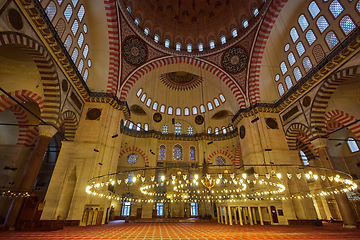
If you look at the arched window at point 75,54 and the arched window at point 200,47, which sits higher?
the arched window at point 200,47

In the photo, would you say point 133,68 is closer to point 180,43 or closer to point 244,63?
point 180,43

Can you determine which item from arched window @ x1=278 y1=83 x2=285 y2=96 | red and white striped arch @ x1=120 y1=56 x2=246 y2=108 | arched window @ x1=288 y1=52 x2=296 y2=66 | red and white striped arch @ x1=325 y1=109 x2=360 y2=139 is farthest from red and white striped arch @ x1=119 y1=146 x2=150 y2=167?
red and white striped arch @ x1=325 y1=109 x2=360 y2=139

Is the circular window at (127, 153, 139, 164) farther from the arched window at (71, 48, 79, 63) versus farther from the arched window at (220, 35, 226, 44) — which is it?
the arched window at (220, 35, 226, 44)

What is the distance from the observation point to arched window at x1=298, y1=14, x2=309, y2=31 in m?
10.7

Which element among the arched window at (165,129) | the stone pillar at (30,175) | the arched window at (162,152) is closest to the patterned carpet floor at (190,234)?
the stone pillar at (30,175)

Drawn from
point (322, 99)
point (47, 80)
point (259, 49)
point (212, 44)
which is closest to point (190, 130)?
point (212, 44)

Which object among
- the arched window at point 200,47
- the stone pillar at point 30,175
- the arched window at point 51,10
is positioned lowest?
the stone pillar at point 30,175

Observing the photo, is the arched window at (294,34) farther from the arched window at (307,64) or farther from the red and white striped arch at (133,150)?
the red and white striped arch at (133,150)

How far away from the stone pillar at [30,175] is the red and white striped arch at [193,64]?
20.5 ft

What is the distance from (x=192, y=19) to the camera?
16891 millimetres

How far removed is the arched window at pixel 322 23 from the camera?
9450mm

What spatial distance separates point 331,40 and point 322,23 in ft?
4.10

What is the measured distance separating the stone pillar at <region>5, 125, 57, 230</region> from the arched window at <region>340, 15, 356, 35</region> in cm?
1454

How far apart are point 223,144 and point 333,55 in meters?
12.5
